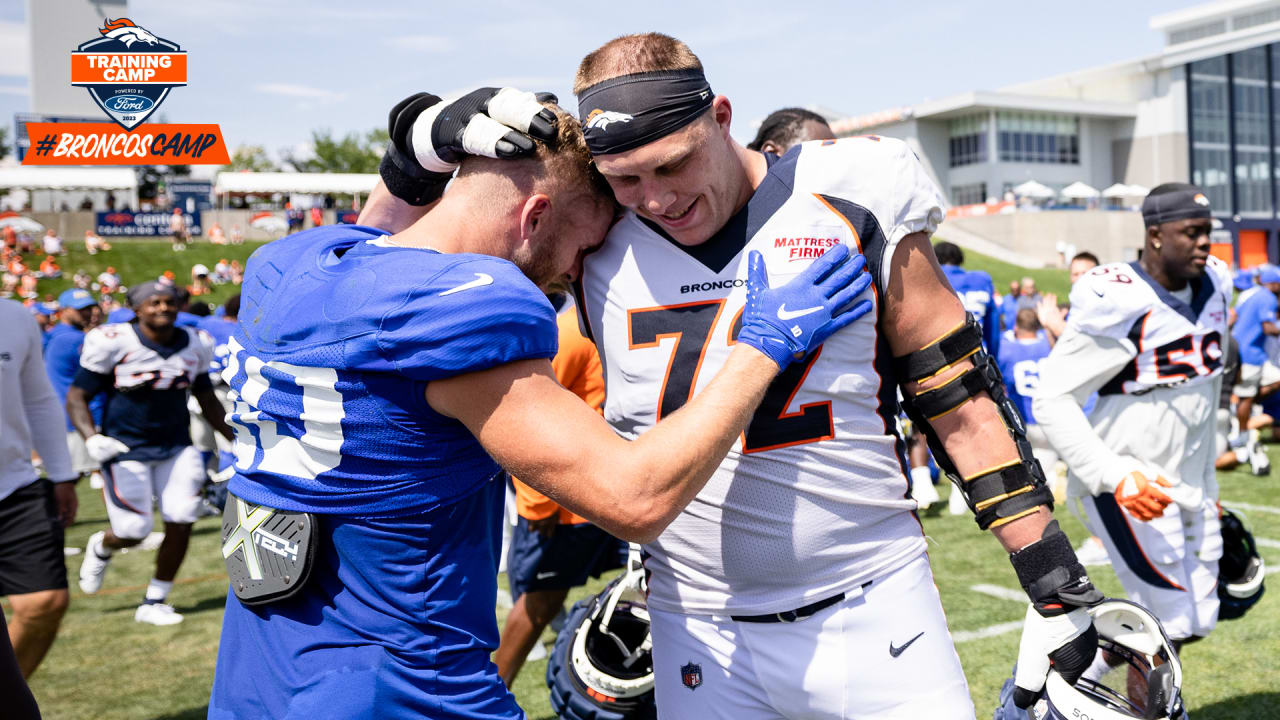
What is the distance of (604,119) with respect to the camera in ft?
6.98

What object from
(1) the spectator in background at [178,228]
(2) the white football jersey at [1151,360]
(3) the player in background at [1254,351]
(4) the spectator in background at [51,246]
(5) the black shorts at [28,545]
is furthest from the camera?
(1) the spectator in background at [178,228]

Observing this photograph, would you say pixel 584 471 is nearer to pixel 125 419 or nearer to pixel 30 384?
pixel 30 384

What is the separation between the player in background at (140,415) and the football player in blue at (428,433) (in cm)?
585

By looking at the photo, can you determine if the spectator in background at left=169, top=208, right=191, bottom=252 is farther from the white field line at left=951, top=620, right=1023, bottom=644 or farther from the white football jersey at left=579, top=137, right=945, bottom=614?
the white football jersey at left=579, top=137, right=945, bottom=614

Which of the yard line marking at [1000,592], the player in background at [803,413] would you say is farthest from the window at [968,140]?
the player in background at [803,413]

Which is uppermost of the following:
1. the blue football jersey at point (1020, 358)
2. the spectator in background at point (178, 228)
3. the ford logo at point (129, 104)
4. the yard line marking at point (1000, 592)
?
the spectator in background at point (178, 228)

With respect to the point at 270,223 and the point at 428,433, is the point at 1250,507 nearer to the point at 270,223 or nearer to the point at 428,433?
the point at 428,433

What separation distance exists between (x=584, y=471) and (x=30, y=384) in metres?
4.03

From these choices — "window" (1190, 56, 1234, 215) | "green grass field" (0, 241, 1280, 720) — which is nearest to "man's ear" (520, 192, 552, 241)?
"green grass field" (0, 241, 1280, 720)

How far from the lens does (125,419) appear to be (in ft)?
24.1

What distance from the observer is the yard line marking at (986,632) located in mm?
5617

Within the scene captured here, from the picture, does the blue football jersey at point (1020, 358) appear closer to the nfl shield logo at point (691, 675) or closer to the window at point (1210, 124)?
the nfl shield logo at point (691, 675)

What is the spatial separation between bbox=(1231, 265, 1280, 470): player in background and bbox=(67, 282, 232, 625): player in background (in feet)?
34.3

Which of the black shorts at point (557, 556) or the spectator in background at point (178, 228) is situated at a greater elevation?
the spectator in background at point (178, 228)
